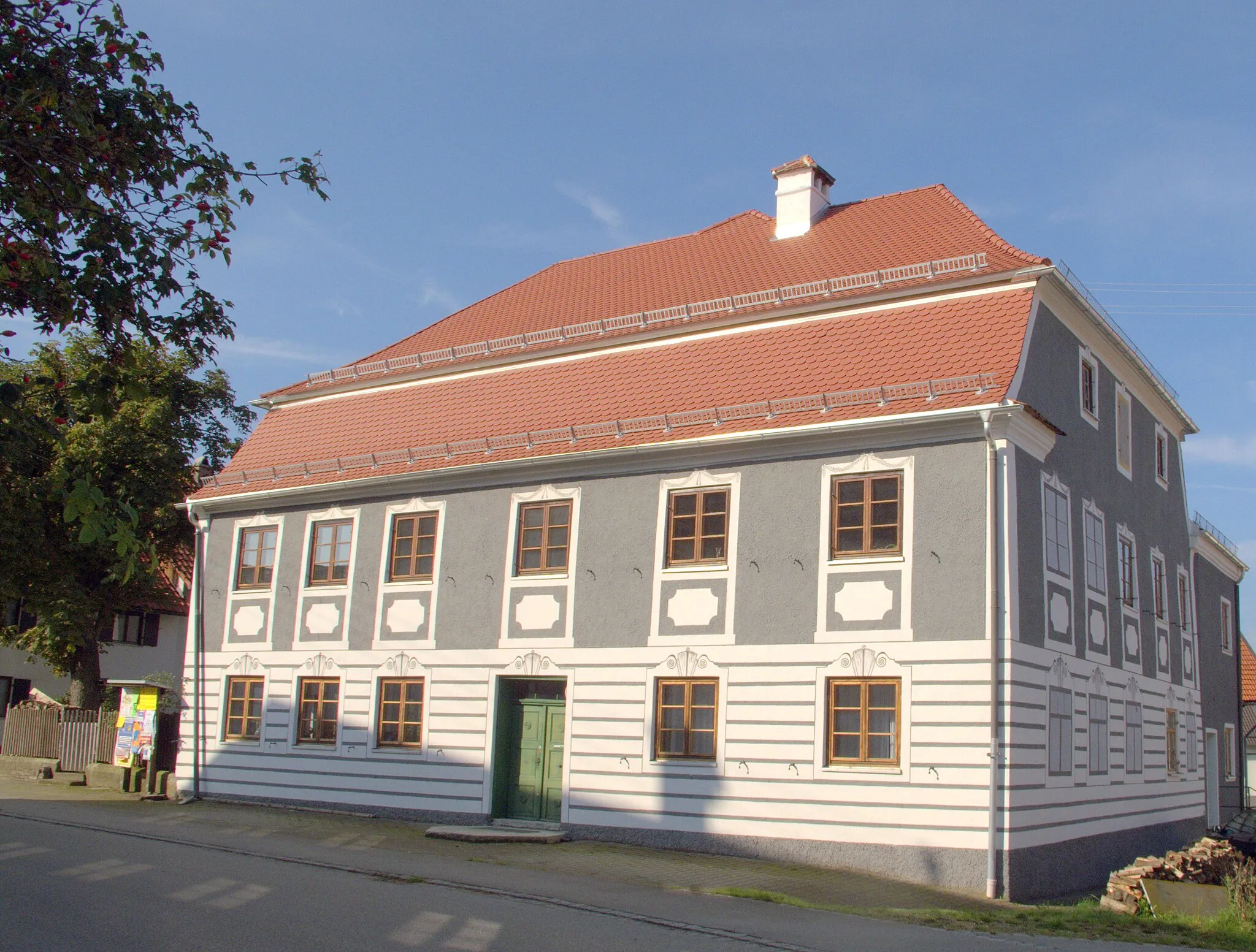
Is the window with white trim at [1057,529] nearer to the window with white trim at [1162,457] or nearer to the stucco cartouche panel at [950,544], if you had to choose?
the stucco cartouche panel at [950,544]

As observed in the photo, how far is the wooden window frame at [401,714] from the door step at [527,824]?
205cm

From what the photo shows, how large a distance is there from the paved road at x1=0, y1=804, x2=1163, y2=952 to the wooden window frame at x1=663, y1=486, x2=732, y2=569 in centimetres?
609

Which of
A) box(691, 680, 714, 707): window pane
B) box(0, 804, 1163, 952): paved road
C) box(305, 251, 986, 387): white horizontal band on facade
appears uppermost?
box(305, 251, 986, 387): white horizontal band on facade

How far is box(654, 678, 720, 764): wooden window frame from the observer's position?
1812 centimetres

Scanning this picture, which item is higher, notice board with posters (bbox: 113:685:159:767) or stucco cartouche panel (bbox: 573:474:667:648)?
stucco cartouche panel (bbox: 573:474:667:648)

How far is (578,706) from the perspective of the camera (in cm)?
1952

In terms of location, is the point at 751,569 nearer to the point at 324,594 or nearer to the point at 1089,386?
the point at 1089,386

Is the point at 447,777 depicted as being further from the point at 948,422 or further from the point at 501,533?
the point at 948,422

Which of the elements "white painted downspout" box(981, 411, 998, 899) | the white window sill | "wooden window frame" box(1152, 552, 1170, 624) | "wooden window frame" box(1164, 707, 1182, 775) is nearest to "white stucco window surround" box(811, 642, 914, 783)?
"white painted downspout" box(981, 411, 998, 899)

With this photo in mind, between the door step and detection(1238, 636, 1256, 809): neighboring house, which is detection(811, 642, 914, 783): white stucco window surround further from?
detection(1238, 636, 1256, 809): neighboring house

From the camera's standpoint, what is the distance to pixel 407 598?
21.9 meters

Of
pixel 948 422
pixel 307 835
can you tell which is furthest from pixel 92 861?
pixel 948 422

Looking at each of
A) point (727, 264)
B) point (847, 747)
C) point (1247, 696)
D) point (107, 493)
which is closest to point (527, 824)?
point (847, 747)

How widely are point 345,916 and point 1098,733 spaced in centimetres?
1275
